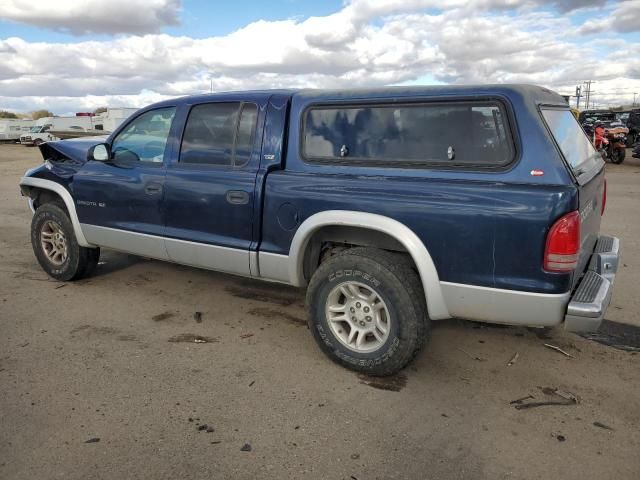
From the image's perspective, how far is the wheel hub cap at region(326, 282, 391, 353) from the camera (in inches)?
137

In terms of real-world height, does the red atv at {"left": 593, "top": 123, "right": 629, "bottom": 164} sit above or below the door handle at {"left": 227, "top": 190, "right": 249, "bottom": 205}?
below

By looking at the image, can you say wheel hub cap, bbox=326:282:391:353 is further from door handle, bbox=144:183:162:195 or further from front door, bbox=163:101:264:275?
door handle, bbox=144:183:162:195

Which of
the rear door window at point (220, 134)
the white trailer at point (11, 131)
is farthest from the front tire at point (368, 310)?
the white trailer at point (11, 131)

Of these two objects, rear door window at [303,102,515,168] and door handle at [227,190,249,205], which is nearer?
rear door window at [303,102,515,168]

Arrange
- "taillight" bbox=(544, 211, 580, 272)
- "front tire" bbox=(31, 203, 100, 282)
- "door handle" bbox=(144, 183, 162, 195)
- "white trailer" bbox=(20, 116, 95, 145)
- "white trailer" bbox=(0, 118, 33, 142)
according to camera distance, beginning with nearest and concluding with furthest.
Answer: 1. "taillight" bbox=(544, 211, 580, 272)
2. "door handle" bbox=(144, 183, 162, 195)
3. "front tire" bbox=(31, 203, 100, 282)
4. "white trailer" bbox=(20, 116, 95, 145)
5. "white trailer" bbox=(0, 118, 33, 142)

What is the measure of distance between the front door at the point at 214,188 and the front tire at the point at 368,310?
2.49 feet

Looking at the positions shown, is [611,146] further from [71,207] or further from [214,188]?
[71,207]

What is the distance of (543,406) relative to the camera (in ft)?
10.4

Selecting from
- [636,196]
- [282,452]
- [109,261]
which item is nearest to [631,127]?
[636,196]

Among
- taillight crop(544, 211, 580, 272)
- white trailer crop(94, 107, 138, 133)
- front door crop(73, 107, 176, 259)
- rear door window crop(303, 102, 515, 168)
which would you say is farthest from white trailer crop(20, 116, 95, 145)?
taillight crop(544, 211, 580, 272)

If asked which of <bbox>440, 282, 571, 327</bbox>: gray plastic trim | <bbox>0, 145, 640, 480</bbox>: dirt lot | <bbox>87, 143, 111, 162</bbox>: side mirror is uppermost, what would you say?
<bbox>87, 143, 111, 162</bbox>: side mirror

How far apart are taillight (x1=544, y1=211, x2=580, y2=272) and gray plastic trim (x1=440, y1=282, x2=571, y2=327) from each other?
6.9 inches

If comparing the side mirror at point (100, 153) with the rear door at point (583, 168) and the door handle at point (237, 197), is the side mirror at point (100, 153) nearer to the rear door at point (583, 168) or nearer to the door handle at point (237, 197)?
the door handle at point (237, 197)

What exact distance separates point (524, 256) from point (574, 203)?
0.37 meters
